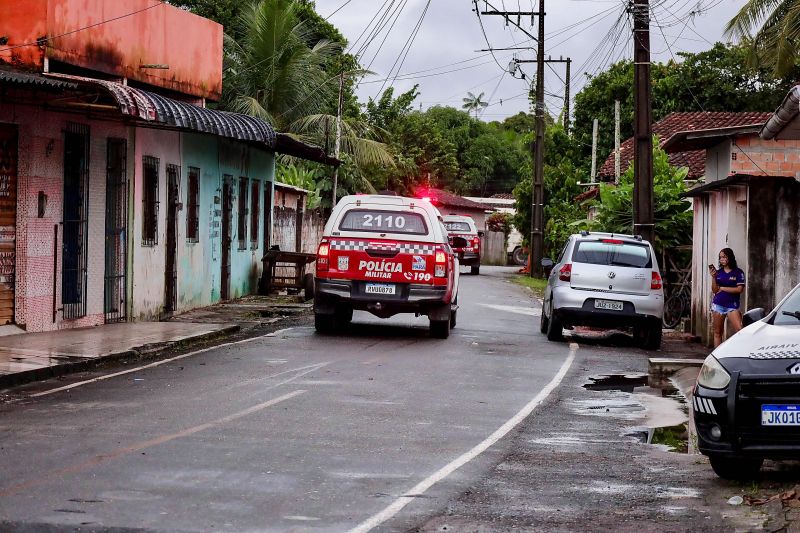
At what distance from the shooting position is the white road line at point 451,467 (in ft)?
24.7

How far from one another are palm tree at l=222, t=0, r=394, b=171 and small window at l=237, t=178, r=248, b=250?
44.6 feet

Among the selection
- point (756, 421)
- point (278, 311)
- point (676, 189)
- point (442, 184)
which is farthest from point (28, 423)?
point (442, 184)

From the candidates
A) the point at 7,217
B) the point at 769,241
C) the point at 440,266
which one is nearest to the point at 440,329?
the point at 440,266

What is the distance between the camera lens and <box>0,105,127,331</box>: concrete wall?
→ 18719mm

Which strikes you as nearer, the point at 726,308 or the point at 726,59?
the point at 726,308

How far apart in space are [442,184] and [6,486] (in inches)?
3146

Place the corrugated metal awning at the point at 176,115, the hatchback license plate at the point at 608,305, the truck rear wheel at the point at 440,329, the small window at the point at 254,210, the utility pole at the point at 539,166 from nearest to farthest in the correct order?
the corrugated metal awning at the point at 176,115 < the truck rear wheel at the point at 440,329 < the hatchback license plate at the point at 608,305 < the small window at the point at 254,210 < the utility pole at the point at 539,166

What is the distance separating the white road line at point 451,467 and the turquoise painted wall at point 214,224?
12.1 meters

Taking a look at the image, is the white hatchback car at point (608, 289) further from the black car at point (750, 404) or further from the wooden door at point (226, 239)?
the black car at point (750, 404)

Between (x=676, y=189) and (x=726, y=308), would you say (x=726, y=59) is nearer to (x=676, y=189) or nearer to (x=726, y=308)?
(x=676, y=189)

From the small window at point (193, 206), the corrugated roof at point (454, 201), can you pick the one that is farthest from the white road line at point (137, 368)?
the corrugated roof at point (454, 201)

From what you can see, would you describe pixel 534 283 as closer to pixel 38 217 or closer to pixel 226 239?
pixel 226 239

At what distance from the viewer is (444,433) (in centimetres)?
1106

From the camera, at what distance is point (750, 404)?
8695 millimetres
